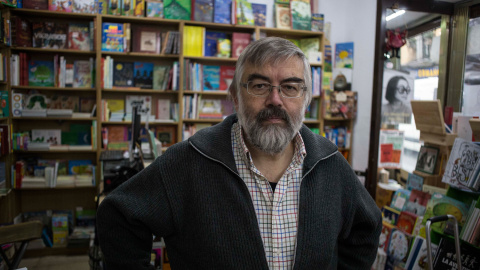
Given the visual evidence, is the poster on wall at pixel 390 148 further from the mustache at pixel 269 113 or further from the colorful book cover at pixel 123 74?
the colorful book cover at pixel 123 74

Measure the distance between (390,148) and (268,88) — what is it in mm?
2880

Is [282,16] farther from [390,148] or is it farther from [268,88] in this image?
[268,88]

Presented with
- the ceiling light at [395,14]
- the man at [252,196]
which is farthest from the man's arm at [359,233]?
the ceiling light at [395,14]

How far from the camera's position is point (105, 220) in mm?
1121

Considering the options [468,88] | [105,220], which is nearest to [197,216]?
[105,220]

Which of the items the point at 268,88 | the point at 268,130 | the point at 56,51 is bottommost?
the point at 268,130

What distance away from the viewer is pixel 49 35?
3811 millimetres

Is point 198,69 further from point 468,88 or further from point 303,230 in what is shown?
point 303,230

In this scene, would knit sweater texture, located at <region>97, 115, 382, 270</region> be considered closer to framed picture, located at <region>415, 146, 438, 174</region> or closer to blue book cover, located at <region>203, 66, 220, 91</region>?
framed picture, located at <region>415, 146, 438, 174</region>

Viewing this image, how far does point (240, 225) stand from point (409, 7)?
122 inches

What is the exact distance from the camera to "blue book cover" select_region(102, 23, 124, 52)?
12.4ft

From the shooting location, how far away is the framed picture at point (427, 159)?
9.11 ft

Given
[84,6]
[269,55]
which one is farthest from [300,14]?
[269,55]

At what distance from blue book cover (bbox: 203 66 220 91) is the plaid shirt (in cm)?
304
